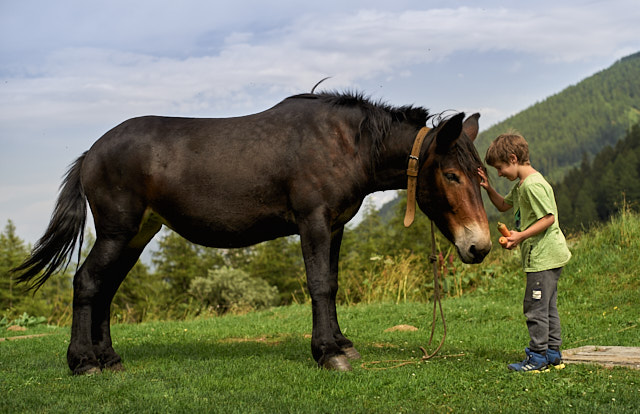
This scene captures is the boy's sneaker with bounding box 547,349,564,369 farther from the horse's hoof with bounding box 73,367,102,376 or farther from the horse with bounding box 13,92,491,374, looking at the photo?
the horse's hoof with bounding box 73,367,102,376

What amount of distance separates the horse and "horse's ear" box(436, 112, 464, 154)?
10 millimetres

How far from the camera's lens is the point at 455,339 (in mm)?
6492

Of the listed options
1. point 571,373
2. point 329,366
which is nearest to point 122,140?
point 329,366

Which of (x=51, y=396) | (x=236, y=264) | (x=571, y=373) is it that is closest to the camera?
(x=51, y=396)

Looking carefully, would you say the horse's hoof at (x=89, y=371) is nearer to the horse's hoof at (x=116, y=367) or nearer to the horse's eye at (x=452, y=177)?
the horse's hoof at (x=116, y=367)

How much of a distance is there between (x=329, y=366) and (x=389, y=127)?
7.12 feet

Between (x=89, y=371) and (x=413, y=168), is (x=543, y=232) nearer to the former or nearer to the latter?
(x=413, y=168)

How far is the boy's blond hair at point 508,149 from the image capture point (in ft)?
15.0

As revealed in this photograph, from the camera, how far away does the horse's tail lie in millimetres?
5438

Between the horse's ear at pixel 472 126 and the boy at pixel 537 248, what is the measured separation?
1.82 feet

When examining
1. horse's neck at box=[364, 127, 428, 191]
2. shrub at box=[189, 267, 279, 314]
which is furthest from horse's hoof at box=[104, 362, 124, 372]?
shrub at box=[189, 267, 279, 314]

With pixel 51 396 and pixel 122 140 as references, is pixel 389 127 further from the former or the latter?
pixel 51 396

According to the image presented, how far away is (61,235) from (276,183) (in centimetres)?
227

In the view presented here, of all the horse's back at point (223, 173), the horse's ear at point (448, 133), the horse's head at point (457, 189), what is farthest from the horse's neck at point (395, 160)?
the horse's back at point (223, 173)
